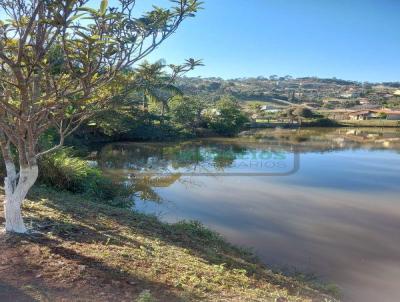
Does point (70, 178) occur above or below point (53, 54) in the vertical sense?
below

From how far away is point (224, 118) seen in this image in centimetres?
3678

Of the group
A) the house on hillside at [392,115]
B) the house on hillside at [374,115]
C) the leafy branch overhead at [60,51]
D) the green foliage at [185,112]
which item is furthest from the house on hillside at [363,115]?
the leafy branch overhead at [60,51]

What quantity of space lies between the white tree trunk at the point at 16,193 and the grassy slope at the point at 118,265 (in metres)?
0.18

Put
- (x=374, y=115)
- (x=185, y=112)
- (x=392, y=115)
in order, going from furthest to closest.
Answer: (x=374, y=115)
(x=392, y=115)
(x=185, y=112)

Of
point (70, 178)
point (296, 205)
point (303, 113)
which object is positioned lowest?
point (296, 205)

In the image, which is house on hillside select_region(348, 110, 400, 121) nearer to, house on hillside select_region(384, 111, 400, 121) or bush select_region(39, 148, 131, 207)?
house on hillside select_region(384, 111, 400, 121)

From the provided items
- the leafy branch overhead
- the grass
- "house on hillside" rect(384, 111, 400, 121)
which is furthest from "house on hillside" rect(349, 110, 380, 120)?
the leafy branch overhead

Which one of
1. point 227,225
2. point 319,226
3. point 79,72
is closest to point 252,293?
point 79,72

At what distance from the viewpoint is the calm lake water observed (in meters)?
6.48

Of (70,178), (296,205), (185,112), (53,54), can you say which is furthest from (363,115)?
(53,54)

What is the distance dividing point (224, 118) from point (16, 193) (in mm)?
33052

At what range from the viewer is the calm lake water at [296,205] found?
6.48m

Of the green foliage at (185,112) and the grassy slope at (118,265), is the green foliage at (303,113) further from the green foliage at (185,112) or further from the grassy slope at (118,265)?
the grassy slope at (118,265)

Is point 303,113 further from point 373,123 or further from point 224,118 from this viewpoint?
point 224,118
